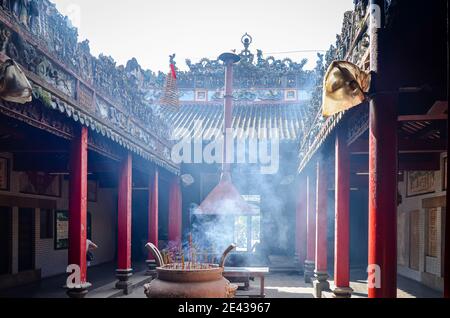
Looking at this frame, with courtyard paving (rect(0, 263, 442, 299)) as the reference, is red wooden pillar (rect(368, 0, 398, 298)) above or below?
above

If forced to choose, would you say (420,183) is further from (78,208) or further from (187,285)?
(78,208)

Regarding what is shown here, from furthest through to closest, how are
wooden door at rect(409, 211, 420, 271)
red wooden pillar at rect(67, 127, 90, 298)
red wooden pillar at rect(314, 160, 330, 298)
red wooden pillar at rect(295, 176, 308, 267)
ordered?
red wooden pillar at rect(295, 176, 308, 267) → wooden door at rect(409, 211, 420, 271) → red wooden pillar at rect(314, 160, 330, 298) → red wooden pillar at rect(67, 127, 90, 298)

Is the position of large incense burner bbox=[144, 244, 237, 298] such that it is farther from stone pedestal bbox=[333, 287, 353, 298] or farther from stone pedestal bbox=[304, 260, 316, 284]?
stone pedestal bbox=[304, 260, 316, 284]

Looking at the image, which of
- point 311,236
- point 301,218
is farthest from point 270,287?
point 301,218

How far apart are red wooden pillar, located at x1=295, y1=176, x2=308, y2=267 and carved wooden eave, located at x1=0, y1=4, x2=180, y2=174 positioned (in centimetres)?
570

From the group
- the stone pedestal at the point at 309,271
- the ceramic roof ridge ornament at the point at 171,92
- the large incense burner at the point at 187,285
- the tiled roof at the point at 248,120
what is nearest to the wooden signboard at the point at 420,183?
the stone pedestal at the point at 309,271

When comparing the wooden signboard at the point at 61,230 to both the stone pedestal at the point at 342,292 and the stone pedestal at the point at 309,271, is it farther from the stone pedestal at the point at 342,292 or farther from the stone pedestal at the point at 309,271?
the stone pedestal at the point at 342,292

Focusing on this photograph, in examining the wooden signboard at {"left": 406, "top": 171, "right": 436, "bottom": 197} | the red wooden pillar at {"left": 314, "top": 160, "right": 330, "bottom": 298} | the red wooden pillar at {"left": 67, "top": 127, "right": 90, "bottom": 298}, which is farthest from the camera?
the wooden signboard at {"left": 406, "top": 171, "right": 436, "bottom": 197}

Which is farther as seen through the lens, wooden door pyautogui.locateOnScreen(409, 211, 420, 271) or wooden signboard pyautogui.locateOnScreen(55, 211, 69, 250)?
wooden signboard pyautogui.locateOnScreen(55, 211, 69, 250)

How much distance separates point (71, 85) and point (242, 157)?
735cm

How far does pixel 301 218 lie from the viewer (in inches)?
499

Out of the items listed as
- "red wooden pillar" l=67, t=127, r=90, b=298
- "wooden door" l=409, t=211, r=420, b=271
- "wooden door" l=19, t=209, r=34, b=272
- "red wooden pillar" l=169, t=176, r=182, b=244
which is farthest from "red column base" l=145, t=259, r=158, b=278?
"wooden door" l=409, t=211, r=420, b=271

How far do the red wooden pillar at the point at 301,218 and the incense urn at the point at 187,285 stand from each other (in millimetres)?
7570

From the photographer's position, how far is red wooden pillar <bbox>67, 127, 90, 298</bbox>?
5.79m
